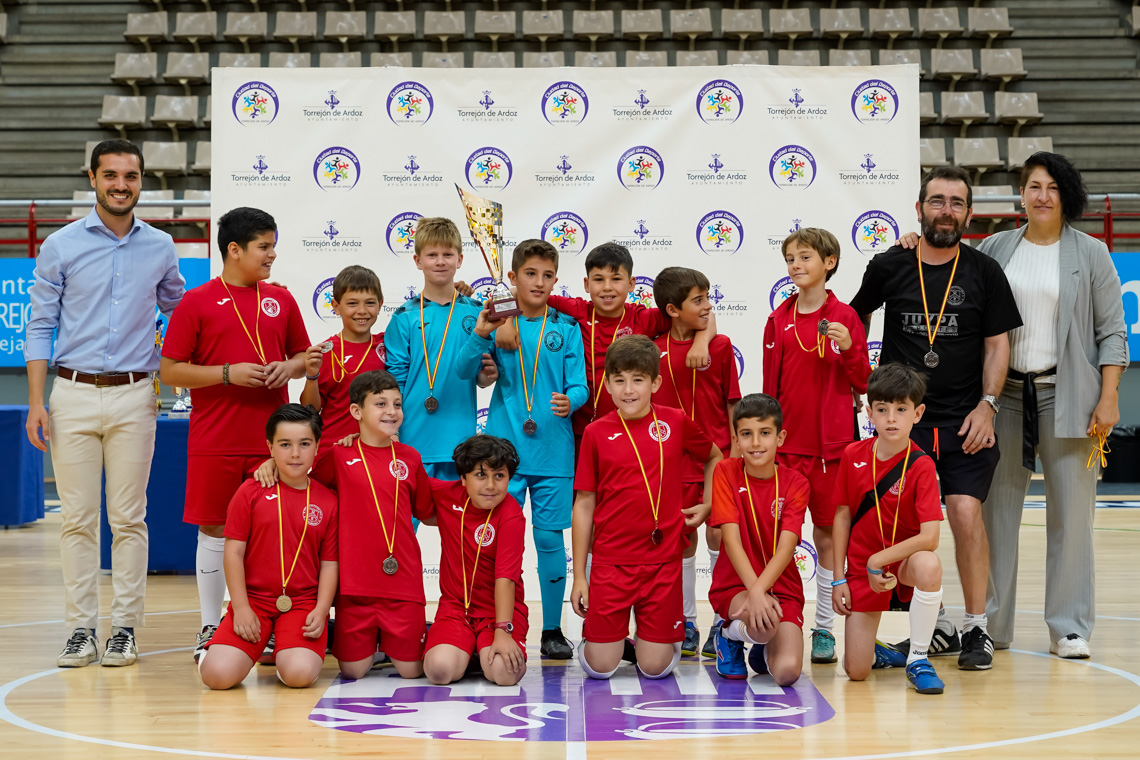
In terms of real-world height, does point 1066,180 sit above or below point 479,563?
above

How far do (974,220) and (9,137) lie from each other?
1242 cm

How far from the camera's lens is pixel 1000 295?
14.0 feet

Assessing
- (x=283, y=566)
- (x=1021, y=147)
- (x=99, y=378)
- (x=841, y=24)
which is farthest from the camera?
(x=841, y=24)

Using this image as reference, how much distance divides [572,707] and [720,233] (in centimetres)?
316

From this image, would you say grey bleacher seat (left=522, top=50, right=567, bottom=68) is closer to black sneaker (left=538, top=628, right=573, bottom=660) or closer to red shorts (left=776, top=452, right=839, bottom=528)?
red shorts (left=776, top=452, right=839, bottom=528)

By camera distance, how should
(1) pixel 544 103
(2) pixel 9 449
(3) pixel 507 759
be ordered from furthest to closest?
1. (2) pixel 9 449
2. (1) pixel 544 103
3. (3) pixel 507 759

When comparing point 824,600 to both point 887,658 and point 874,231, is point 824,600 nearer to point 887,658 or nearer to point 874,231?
point 887,658

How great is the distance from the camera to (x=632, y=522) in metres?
3.95

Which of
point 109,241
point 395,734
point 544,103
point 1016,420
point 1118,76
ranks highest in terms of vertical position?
point 1118,76

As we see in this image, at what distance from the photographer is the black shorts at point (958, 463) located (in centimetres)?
419

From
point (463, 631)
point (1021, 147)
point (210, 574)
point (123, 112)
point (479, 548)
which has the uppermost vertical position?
point (123, 112)

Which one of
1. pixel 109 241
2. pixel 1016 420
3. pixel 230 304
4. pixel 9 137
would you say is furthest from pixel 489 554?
pixel 9 137

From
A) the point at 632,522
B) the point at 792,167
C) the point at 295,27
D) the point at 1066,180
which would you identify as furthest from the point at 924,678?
the point at 295,27

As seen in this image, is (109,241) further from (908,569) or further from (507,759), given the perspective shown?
(908,569)
